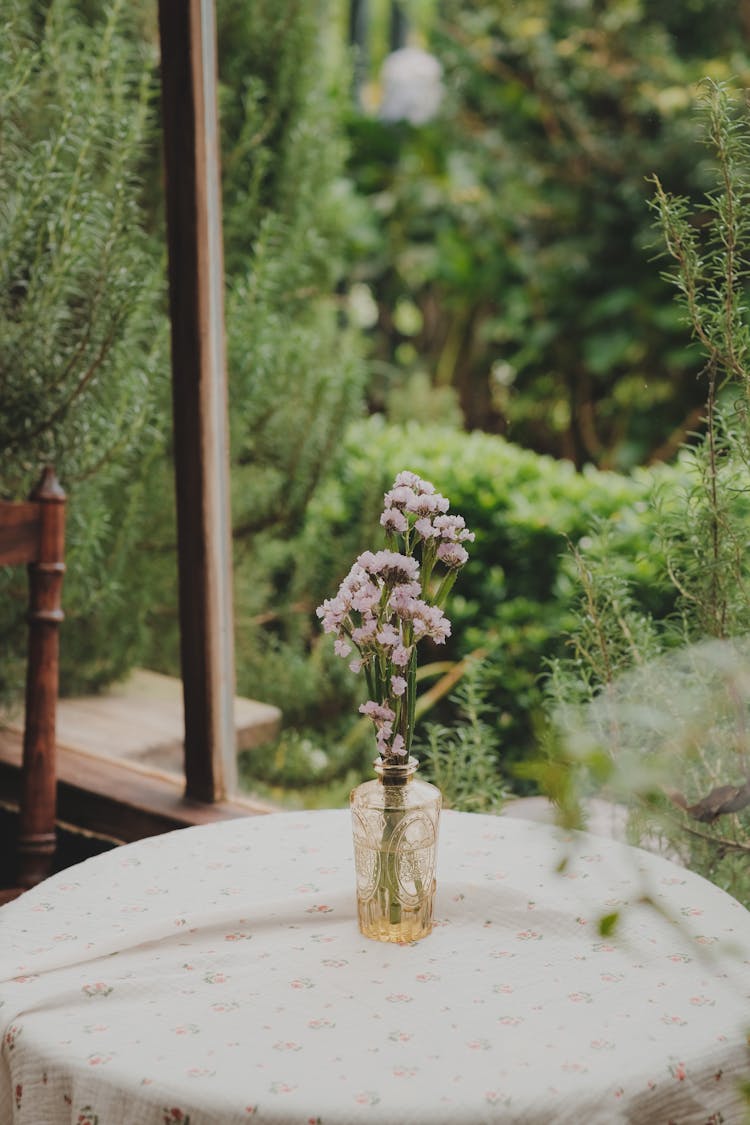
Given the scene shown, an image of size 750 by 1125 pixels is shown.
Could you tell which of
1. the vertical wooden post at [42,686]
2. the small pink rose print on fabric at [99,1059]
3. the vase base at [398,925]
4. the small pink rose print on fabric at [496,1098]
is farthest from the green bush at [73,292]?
the small pink rose print on fabric at [496,1098]

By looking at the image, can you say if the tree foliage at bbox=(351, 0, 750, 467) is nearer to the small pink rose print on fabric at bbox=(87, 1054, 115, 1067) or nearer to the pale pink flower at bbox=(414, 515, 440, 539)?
the pale pink flower at bbox=(414, 515, 440, 539)

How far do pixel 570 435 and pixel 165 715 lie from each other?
1081 millimetres

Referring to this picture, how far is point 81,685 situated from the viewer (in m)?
2.54

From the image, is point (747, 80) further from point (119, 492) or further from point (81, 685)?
point (81, 685)

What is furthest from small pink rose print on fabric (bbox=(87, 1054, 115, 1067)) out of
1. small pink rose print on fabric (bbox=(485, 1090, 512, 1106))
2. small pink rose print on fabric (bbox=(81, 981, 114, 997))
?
small pink rose print on fabric (bbox=(485, 1090, 512, 1106))

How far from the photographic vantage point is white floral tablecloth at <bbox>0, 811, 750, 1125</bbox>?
845mm

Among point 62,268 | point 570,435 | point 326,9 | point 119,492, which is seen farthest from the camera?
point 326,9

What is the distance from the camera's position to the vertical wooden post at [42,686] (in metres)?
1.81

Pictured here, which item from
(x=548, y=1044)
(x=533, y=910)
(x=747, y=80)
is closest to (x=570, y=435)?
(x=747, y=80)

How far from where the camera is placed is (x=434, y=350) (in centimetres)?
349

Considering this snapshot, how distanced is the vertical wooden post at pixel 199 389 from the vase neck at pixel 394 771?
3.25ft

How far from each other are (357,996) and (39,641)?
0.99 meters

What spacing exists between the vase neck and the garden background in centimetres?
34

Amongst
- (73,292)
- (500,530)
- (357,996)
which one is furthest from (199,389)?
(357,996)
